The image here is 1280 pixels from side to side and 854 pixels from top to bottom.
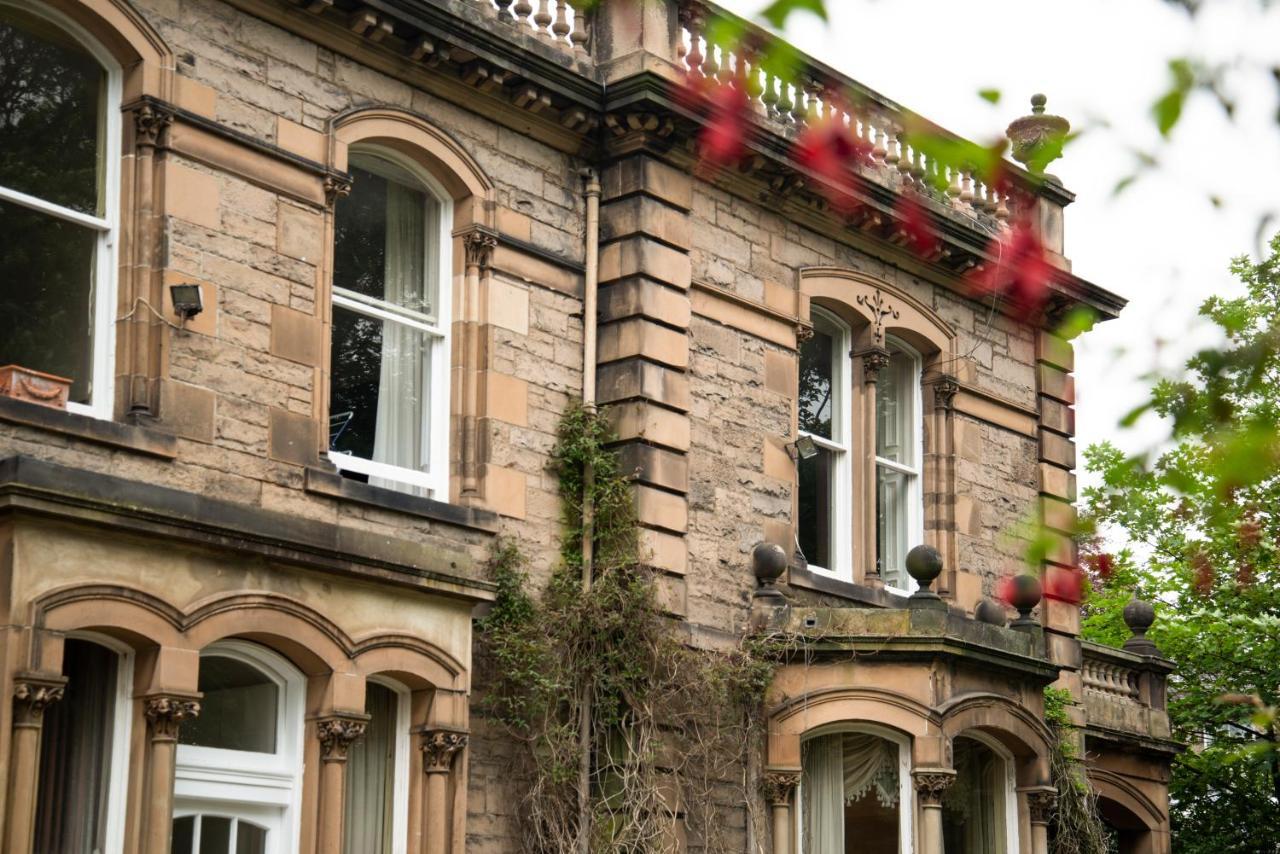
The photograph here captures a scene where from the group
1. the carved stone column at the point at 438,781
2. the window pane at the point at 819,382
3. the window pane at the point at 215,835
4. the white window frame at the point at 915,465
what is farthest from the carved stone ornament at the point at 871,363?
the window pane at the point at 215,835

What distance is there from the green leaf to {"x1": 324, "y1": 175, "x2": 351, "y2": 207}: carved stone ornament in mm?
8853

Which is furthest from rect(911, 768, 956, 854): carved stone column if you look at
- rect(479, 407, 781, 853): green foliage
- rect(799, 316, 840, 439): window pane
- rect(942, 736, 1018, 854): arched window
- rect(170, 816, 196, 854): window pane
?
rect(170, 816, 196, 854): window pane

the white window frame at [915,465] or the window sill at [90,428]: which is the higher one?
the white window frame at [915,465]

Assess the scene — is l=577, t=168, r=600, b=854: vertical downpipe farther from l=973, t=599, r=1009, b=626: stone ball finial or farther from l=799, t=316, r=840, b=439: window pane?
l=973, t=599, r=1009, b=626: stone ball finial

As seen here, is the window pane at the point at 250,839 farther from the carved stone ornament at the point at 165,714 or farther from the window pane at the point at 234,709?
the carved stone ornament at the point at 165,714

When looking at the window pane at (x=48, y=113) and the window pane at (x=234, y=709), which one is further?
the window pane at (x=234, y=709)

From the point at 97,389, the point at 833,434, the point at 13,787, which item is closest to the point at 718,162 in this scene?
the point at 833,434

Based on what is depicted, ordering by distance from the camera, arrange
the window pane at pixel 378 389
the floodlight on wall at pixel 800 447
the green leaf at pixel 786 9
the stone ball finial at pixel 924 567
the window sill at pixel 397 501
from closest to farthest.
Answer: the green leaf at pixel 786 9 → the window sill at pixel 397 501 → the window pane at pixel 378 389 → the stone ball finial at pixel 924 567 → the floodlight on wall at pixel 800 447

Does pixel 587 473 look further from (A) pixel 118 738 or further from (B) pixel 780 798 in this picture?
(A) pixel 118 738

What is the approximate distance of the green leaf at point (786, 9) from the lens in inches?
159

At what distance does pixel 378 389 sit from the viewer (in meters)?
13.2

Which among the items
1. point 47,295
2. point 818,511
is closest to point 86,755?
point 47,295

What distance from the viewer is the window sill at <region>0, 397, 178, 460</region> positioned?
1058 centimetres

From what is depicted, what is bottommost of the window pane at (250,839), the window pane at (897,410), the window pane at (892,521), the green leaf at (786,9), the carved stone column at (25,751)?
the window pane at (250,839)
